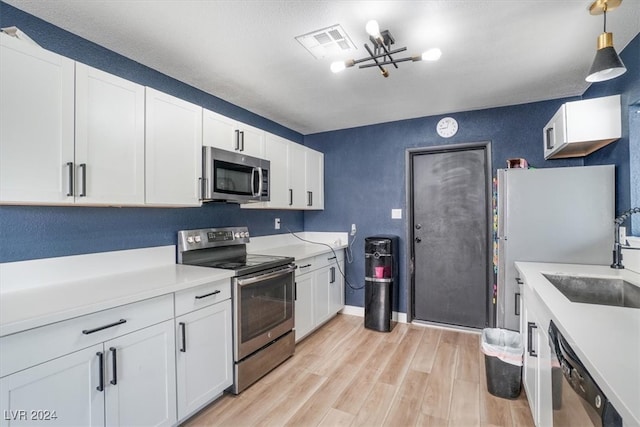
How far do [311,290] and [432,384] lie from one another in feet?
4.40

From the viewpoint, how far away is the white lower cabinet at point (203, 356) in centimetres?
177

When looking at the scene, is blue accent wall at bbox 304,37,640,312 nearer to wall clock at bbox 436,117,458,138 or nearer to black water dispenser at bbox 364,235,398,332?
wall clock at bbox 436,117,458,138

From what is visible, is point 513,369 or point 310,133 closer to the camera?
point 513,369

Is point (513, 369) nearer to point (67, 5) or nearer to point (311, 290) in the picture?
point (311, 290)

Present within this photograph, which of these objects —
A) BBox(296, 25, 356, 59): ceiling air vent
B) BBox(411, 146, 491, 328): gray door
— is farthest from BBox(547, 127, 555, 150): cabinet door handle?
BBox(296, 25, 356, 59): ceiling air vent

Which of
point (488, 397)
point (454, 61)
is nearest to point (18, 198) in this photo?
point (454, 61)

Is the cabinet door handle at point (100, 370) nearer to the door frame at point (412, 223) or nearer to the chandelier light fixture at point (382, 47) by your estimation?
the chandelier light fixture at point (382, 47)

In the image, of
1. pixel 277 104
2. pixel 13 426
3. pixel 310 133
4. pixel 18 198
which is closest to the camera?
pixel 13 426

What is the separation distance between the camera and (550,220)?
7.57ft

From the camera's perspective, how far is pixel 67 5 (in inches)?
63.7

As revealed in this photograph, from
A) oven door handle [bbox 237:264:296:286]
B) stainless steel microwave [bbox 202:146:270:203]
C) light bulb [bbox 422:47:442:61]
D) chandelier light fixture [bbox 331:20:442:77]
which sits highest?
chandelier light fixture [bbox 331:20:442:77]

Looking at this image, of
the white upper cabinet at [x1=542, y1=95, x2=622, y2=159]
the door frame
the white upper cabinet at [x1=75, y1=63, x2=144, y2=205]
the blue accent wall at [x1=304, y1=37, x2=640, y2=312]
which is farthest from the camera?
the door frame

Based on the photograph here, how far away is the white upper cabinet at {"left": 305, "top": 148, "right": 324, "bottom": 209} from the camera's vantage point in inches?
145

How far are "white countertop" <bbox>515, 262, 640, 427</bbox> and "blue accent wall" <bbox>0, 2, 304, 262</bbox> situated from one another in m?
2.41
